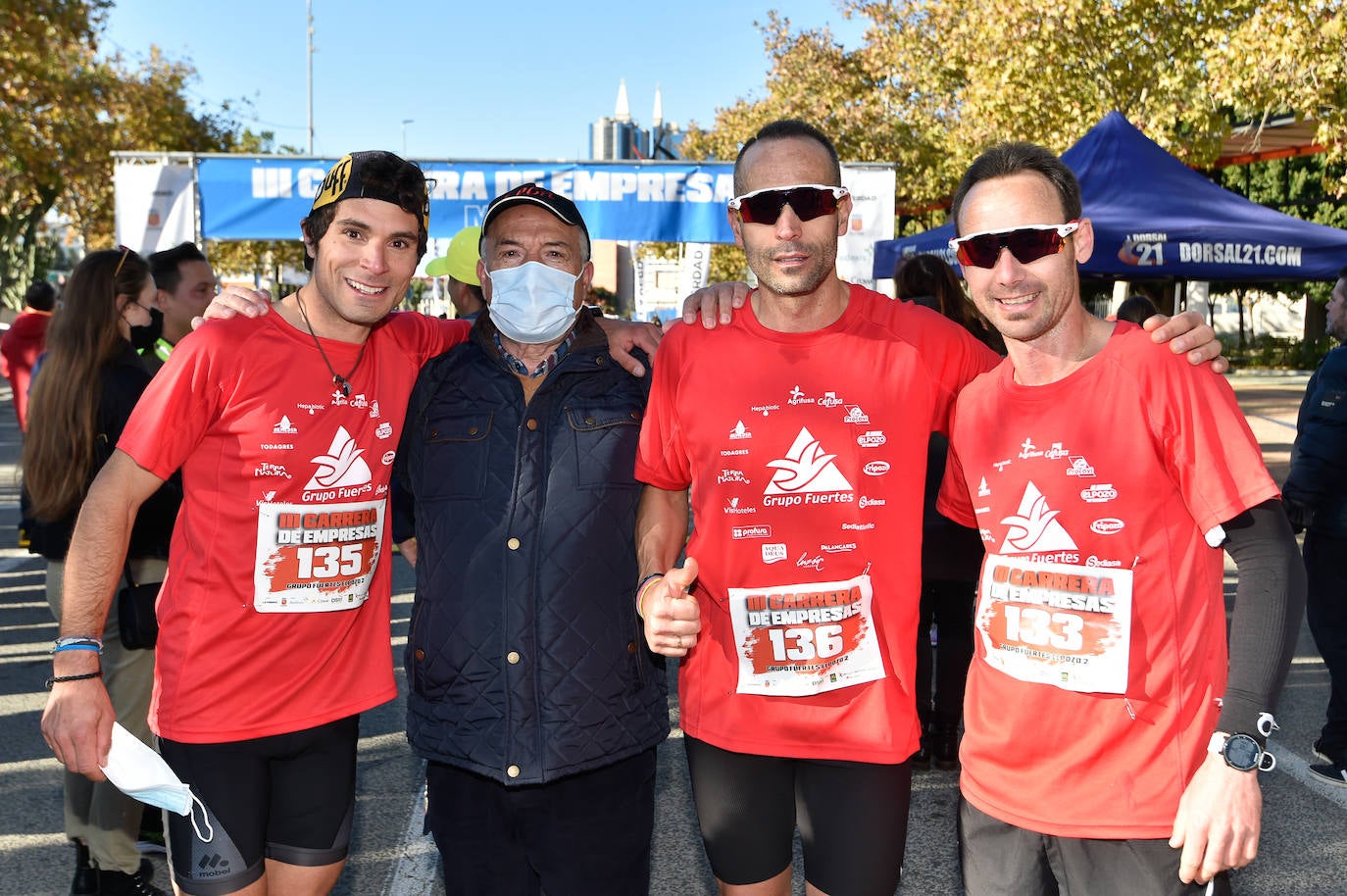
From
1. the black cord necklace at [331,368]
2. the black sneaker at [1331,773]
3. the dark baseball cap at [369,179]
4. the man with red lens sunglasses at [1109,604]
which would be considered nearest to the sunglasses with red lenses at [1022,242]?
the man with red lens sunglasses at [1109,604]

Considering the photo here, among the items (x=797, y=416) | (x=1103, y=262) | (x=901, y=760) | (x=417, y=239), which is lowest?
(x=901, y=760)

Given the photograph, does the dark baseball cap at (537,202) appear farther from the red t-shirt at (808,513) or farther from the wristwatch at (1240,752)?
the wristwatch at (1240,752)

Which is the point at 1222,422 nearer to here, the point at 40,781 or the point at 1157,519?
the point at 1157,519

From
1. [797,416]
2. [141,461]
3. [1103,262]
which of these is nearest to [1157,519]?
[797,416]

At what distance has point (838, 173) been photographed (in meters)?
2.75

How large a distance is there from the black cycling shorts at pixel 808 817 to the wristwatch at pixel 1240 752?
2.48ft

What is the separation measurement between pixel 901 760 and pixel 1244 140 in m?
31.2

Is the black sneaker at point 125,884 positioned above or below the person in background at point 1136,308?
below

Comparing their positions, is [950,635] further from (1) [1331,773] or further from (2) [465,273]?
(2) [465,273]

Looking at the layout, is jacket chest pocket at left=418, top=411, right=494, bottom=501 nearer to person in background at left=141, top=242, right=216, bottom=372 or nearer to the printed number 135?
the printed number 135

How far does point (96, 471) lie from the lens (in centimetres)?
373

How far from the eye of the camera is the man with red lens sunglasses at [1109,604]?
2051 millimetres

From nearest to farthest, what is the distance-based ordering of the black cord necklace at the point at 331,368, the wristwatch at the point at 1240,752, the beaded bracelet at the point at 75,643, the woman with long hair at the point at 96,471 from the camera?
the wristwatch at the point at 1240,752 < the beaded bracelet at the point at 75,643 < the black cord necklace at the point at 331,368 < the woman with long hair at the point at 96,471

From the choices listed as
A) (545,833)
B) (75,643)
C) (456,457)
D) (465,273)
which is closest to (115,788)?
(75,643)
